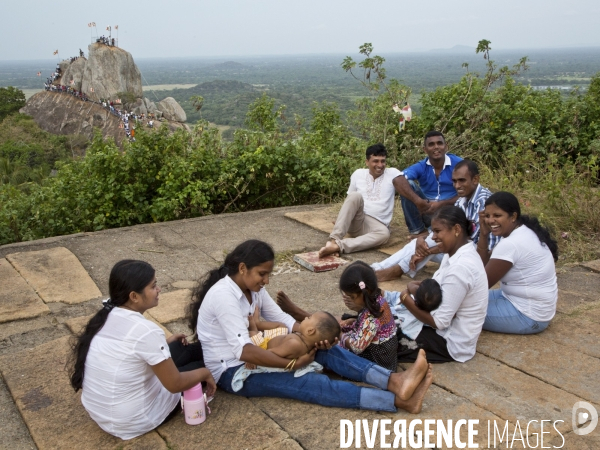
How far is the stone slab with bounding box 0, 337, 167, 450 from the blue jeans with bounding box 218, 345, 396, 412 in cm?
54

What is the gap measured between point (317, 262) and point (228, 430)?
8.51 ft

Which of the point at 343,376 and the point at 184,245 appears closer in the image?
the point at 343,376

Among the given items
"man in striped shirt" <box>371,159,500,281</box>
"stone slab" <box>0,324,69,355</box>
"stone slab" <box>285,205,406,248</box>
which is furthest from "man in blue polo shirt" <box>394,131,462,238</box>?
"stone slab" <box>0,324,69,355</box>

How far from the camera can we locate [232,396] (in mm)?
3104

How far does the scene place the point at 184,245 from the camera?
5910 millimetres

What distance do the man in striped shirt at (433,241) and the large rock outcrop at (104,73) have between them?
62.1 m

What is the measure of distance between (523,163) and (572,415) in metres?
5.38

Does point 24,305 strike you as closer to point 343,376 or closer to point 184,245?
point 184,245

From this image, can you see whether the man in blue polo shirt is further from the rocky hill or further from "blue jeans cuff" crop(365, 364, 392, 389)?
the rocky hill

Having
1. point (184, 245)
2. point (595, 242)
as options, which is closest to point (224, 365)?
point (184, 245)

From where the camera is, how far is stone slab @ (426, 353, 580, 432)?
9.46ft

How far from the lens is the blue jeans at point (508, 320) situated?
3727 mm

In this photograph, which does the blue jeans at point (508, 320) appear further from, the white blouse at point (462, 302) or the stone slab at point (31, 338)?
the stone slab at point (31, 338)

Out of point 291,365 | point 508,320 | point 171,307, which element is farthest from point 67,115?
point 291,365
